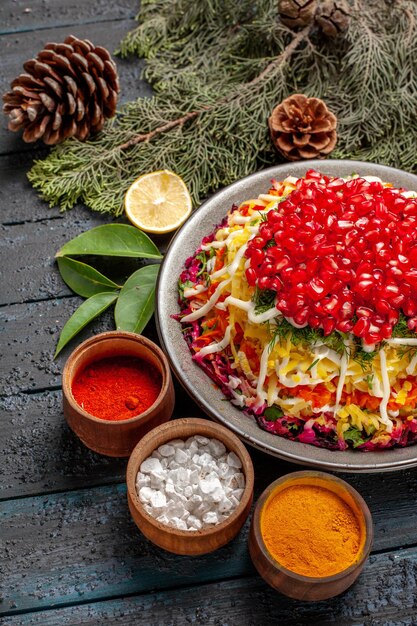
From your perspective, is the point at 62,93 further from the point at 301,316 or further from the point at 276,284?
the point at 301,316

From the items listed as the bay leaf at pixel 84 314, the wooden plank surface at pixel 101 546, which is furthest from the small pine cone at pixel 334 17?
the wooden plank surface at pixel 101 546

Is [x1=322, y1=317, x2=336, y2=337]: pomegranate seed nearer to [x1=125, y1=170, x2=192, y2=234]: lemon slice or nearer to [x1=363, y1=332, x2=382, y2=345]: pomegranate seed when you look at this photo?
[x1=363, y1=332, x2=382, y2=345]: pomegranate seed

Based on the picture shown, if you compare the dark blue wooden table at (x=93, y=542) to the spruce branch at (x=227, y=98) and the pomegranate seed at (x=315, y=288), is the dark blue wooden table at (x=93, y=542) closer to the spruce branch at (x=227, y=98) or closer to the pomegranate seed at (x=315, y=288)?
the pomegranate seed at (x=315, y=288)

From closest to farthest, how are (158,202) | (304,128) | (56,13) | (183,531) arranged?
(183,531), (158,202), (304,128), (56,13)

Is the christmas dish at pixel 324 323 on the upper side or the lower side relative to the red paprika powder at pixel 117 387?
upper

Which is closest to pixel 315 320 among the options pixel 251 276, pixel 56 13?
pixel 251 276

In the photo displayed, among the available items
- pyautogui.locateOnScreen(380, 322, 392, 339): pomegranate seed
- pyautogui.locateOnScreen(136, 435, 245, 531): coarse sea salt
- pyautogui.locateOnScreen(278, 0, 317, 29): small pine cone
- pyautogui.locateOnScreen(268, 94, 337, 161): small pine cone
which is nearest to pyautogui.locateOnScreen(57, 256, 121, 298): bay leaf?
pyautogui.locateOnScreen(136, 435, 245, 531): coarse sea salt

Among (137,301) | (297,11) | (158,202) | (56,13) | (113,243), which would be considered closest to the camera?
(137,301)
